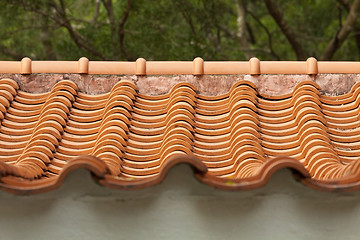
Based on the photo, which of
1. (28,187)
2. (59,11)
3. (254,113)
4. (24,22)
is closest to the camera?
(28,187)

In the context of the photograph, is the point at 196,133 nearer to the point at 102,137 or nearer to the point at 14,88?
the point at 102,137

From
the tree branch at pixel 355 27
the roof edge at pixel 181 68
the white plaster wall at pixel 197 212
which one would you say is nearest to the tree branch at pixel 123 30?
the tree branch at pixel 355 27

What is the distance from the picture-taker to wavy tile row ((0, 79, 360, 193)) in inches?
149

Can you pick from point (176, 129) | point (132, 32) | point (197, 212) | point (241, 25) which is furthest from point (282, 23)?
point (197, 212)

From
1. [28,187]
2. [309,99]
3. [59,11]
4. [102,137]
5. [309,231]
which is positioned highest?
[59,11]

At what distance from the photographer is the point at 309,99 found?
4.44 m

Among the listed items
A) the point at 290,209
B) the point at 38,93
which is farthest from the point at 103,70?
the point at 290,209

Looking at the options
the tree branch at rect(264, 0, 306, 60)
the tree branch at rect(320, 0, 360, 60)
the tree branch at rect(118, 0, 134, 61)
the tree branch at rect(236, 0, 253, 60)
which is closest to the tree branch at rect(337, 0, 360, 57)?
the tree branch at rect(320, 0, 360, 60)

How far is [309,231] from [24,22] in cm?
1139

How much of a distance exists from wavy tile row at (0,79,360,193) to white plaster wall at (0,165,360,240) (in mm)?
296

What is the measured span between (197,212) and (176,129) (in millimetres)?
1107

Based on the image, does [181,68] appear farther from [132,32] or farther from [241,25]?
[241,25]

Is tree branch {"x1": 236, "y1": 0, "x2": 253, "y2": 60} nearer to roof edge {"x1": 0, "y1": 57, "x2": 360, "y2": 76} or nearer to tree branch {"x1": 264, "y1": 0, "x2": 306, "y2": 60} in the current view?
tree branch {"x1": 264, "y1": 0, "x2": 306, "y2": 60}

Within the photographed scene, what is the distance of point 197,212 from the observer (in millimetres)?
3018
